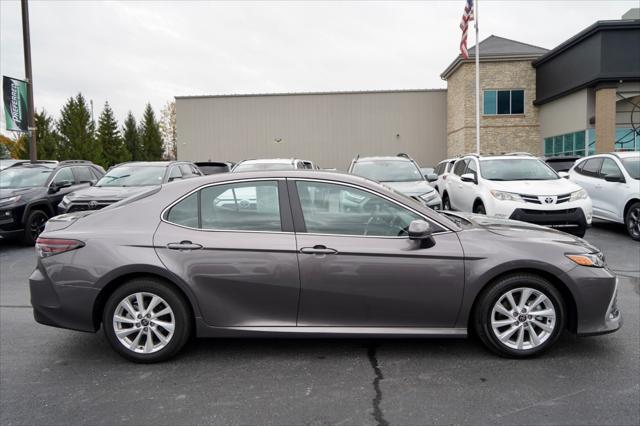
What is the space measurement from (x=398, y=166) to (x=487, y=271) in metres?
7.00

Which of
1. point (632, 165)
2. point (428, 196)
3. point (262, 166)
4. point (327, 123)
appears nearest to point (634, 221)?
point (632, 165)

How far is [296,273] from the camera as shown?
3.75m

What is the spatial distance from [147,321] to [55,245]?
0.98 meters

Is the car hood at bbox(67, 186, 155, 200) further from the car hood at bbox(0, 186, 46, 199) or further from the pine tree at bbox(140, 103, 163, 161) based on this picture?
the pine tree at bbox(140, 103, 163, 161)

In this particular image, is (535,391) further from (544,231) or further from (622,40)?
(622,40)

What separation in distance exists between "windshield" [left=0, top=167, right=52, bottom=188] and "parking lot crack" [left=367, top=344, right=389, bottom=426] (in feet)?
30.5

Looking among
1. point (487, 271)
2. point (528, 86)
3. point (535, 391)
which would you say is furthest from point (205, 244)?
point (528, 86)

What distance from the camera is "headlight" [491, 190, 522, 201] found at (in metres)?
8.68

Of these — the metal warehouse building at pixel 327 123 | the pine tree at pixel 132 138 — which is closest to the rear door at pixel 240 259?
the metal warehouse building at pixel 327 123

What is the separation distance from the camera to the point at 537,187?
29.0ft

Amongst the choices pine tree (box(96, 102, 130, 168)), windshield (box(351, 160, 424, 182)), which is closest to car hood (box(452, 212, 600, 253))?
windshield (box(351, 160, 424, 182))

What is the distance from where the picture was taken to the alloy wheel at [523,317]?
381cm

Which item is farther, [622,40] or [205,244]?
[622,40]

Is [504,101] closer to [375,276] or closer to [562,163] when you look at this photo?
[562,163]
